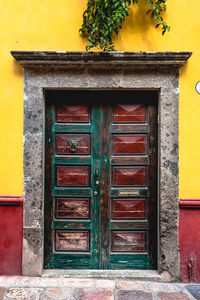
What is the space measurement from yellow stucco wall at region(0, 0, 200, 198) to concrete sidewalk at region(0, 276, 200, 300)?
3.68 feet

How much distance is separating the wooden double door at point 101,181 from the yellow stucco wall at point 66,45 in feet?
1.31

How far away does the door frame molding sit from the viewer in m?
3.33

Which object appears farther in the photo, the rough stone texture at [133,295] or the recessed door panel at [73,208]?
the recessed door panel at [73,208]

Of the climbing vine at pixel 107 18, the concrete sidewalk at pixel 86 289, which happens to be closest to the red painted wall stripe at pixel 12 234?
the concrete sidewalk at pixel 86 289

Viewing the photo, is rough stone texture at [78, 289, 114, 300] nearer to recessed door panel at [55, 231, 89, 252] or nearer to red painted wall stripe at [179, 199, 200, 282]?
recessed door panel at [55, 231, 89, 252]

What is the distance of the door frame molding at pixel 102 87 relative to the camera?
333 cm

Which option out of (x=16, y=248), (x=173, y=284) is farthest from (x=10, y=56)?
(x=173, y=284)

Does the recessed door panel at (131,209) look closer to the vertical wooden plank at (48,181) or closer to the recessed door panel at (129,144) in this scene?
the recessed door panel at (129,144)

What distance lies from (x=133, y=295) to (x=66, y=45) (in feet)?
10.3

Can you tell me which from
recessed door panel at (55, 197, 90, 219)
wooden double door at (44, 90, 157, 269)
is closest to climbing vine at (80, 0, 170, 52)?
wooden double door at (44, 90, 157, 269)

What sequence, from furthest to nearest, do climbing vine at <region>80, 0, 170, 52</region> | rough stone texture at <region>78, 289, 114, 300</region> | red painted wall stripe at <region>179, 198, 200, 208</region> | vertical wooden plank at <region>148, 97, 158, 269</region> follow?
vertical wooden plank at <region>148, 97, 158, 269</region> < red painted wall stripe at <region>179, 198, 200, 208</region> < climbing vine at <region>80, 0, 170, 52</region> < rough stone texture at <region>78, 289, 114, 300</region>

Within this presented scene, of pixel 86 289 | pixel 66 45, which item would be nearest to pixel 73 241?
pixel 86 289

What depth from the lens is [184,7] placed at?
3355mm

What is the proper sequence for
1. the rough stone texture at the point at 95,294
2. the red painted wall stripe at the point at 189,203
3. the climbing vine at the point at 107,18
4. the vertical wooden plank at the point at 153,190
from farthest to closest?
the vertical wooden plank at the point at 153,190, the red painted wall stripe at the point at 189,203, the climbing vine at the point at 107,18, the rough stone texture at the point at 95,294
